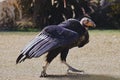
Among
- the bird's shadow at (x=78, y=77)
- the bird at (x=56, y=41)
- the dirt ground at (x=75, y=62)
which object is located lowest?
the dirt ground at (x=75, y=62)

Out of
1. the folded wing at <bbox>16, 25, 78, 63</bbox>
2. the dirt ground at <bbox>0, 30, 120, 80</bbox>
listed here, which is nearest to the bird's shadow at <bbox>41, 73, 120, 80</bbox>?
the dirt ground at <bbox>0, 30, 120, 80</bbox>

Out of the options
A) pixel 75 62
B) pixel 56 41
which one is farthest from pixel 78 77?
pixel 75 62

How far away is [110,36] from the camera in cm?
1103

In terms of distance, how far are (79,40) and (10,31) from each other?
17.6ft

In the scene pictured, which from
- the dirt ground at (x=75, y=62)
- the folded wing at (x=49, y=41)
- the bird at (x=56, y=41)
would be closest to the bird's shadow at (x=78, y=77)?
the dirt ground at (x=75, y=62)

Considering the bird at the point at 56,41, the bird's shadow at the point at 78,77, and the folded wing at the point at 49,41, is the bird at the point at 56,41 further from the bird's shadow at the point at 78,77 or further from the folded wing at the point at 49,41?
the bird's shadow at the point at 78,77

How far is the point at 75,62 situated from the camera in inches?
323

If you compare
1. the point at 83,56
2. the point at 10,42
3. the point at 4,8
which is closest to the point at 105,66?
the point at 83,56

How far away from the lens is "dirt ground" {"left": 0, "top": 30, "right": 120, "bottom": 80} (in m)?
7.13

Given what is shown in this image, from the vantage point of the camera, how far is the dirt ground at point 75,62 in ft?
23.4

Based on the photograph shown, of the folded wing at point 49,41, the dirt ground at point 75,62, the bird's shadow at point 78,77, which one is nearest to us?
the folded wing at point 49,41

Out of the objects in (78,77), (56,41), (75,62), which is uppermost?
(56,41)

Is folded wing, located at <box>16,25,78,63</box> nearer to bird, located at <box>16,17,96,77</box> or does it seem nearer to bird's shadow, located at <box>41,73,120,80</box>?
bird, located at <box>16,17,96,77</box>

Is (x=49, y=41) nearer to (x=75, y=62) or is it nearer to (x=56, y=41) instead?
(x=56, y=41)
